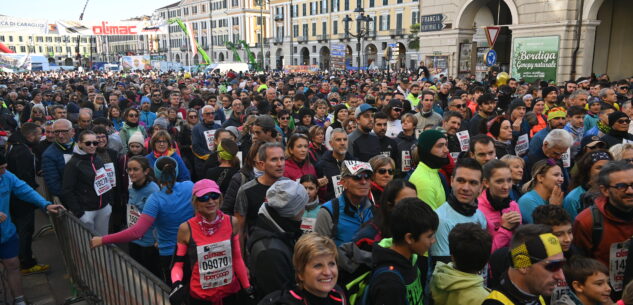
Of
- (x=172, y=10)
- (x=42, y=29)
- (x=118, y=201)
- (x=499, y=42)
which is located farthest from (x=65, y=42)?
(x=118, y=201)

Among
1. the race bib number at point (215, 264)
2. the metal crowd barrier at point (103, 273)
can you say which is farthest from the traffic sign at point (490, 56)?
the metal crowd barrier at point (103, 273)

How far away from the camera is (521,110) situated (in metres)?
6.96

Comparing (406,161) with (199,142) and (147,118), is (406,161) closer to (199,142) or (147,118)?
(199,142)

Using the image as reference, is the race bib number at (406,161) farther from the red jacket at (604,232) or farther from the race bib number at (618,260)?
the race bib number at (618,260)

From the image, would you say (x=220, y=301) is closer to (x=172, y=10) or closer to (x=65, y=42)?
(x=172, y=10)

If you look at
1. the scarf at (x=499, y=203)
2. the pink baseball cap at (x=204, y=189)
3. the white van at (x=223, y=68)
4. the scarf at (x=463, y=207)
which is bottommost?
the scarf at (x=499, y=203)

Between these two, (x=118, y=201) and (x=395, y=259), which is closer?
(x=395, y=259)

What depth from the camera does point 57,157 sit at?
546 cm

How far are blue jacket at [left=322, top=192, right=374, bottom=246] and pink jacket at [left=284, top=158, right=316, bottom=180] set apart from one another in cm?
152

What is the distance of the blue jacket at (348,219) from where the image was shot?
3184mm

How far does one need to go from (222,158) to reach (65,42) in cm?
14974

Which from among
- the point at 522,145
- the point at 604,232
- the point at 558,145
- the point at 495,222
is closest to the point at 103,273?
the point at 495,222

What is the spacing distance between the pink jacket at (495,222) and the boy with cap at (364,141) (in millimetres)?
2368

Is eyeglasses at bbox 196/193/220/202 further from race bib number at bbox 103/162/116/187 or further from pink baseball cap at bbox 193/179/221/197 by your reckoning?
race bib number at bbox 103/162/116/187
